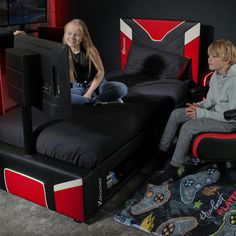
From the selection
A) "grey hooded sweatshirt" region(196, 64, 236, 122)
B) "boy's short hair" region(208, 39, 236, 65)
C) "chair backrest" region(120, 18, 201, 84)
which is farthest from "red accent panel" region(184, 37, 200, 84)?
"boy's short hair" region(208, 39, 236, 65)

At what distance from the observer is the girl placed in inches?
125

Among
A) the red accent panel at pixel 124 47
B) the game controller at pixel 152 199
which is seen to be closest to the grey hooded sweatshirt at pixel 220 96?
the game controller at pixel 152 199

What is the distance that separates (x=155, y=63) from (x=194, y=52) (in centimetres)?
45

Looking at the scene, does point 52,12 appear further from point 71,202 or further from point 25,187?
point 71,202

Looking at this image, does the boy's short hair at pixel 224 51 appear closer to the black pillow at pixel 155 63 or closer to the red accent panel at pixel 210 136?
the red accent panel at pixel 210 136

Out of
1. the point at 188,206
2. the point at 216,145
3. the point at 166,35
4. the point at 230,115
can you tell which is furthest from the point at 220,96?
the point at 166,35

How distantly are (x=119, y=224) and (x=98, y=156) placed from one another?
0.49m

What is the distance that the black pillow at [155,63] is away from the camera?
13.2 ft

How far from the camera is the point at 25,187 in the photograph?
102 inches

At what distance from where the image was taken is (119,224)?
97.6 inches

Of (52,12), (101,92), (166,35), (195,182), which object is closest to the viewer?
(195,182)

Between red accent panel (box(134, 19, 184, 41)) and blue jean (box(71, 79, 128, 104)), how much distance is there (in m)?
1.24

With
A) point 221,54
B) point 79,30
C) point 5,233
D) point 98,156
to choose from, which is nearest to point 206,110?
point 221,54

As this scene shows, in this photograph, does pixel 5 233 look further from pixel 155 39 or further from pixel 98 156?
pixel 155 39
